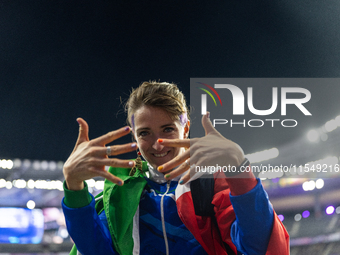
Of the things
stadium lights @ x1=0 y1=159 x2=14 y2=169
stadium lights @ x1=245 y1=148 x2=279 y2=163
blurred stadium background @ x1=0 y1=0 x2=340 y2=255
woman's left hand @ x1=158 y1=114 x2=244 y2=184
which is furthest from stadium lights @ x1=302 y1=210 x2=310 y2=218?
stadium lights @ x1=0 y1=159 x2=14 y2=169

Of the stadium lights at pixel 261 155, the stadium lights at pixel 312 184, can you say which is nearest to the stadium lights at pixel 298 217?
the stadium lights at pixel 312 184

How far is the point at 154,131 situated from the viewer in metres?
1.80

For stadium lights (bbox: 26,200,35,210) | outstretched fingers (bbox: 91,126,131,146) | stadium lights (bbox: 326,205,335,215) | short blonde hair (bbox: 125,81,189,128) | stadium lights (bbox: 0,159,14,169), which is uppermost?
stadium lights (bbox: 0,159,14,169)

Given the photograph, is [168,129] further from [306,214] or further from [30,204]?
[30,204]

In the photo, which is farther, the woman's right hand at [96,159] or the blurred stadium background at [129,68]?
the blurred stadium background at [129,68]

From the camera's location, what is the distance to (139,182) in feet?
6.30

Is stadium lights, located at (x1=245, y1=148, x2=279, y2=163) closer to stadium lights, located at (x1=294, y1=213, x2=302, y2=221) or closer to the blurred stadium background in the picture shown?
the blurred stadium background

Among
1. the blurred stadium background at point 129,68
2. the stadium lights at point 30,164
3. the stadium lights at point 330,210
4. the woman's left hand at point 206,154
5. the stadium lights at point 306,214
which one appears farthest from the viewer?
the stadium lights at point 30,164

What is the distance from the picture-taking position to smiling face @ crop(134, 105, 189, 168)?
1.80 m

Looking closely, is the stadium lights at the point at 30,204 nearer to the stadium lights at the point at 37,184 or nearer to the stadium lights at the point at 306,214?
the stadium lights at the point at 37,184

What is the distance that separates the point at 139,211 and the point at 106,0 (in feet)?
26.0

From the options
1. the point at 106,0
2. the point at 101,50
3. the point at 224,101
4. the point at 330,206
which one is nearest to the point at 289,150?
the point at 330,206

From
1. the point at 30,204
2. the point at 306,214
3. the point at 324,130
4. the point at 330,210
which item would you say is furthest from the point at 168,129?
the point at 30,204

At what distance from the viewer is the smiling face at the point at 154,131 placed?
1.80 m
